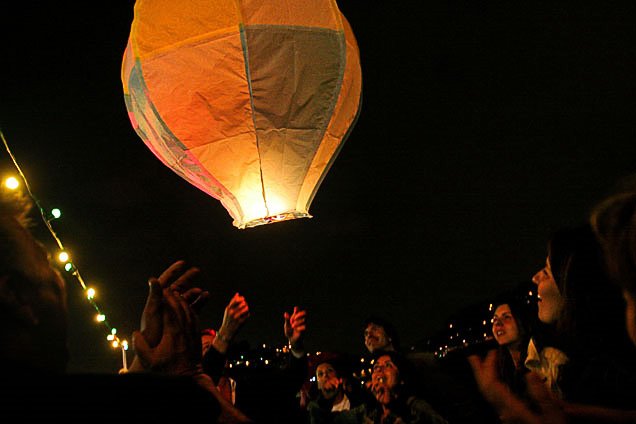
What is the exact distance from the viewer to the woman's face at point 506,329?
4500 millimetres

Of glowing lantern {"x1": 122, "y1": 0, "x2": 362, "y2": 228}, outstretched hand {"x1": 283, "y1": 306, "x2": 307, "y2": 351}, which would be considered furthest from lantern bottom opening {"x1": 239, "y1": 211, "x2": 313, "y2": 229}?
outstretched hand {"x1": 283, "y1": 306, "x2": 307, "y2": 351}

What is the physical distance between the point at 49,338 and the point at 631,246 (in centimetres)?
172

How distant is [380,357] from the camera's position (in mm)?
4758

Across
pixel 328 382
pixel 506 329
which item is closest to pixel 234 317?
pixel 506 329

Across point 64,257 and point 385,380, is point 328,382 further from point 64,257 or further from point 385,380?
point 64,257

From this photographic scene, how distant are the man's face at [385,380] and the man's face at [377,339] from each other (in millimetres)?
818

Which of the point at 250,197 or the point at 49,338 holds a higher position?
the point at 250,197

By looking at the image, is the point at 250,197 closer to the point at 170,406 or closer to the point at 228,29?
the point at 228,29

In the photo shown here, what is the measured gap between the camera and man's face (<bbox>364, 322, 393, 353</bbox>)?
18.1 ft

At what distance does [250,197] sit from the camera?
4.90m

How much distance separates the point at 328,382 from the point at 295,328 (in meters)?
1.78

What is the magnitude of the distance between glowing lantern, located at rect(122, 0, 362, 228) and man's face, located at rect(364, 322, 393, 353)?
142cm

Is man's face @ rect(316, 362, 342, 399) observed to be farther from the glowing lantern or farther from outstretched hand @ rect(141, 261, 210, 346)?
outstretched hand @ rect(141, 261, 210, 346)

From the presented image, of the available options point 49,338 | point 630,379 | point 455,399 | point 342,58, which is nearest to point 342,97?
point 342,58
